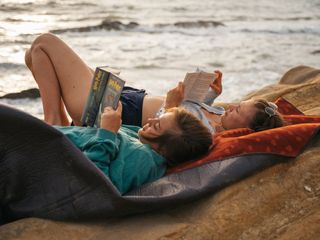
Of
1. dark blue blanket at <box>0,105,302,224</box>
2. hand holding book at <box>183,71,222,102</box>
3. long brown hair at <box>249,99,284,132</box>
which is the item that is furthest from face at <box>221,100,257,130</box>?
dark blue blanket at <box>0,105,302,224</box>

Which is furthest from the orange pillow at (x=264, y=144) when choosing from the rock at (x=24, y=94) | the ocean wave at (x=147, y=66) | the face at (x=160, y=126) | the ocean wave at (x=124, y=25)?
the ocean wave at (x=124, y=25)

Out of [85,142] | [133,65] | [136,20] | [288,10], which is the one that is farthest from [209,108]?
[288,10]

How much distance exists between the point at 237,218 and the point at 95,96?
3.65 ft

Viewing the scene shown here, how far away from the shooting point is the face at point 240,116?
11.3ft

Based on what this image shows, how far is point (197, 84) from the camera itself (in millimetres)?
3699

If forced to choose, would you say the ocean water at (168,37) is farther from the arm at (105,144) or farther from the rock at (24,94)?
the arm at (105,144)

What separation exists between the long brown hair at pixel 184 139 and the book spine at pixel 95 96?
440mm

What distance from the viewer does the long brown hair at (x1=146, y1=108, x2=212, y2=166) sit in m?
2.90

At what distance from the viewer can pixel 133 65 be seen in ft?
31.7

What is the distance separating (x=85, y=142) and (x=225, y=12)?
1527cm

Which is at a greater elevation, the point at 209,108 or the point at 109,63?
the point at 209,108

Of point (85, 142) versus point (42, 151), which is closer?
point (42, 151)

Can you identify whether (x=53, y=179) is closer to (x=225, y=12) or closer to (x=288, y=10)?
(x=225, y=12)

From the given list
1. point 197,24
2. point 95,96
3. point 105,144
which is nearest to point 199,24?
point 197,24
